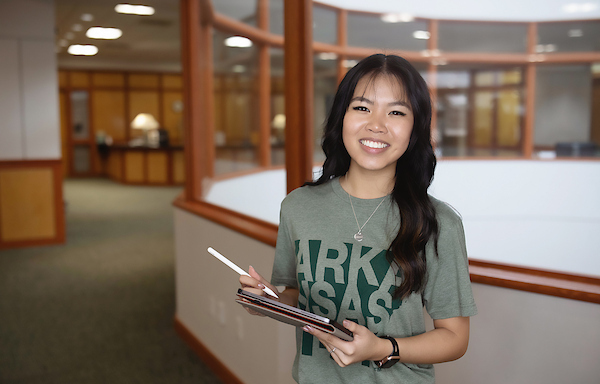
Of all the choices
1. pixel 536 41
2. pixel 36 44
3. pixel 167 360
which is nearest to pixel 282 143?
pixel 536 41

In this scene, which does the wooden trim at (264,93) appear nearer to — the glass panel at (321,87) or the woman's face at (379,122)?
the glass panel at (321,87)

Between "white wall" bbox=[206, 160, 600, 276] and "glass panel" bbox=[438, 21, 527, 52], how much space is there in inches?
19.4

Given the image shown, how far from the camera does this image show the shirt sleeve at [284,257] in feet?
4.32

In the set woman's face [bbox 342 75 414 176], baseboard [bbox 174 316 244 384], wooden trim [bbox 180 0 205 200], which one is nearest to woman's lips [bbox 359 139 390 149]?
woman's face [bbox 342 75 414 176]

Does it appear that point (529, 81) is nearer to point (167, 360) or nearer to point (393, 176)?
point (393, 176)

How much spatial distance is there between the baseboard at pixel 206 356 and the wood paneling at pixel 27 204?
11.3 ft

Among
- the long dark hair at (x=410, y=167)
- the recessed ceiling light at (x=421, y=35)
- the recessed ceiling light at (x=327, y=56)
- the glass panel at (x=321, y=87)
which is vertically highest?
the recessed ceiling light at (x=421, y=35)

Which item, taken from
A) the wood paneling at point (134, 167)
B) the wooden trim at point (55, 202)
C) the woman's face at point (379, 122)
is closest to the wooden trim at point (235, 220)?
the woman's face at point (379, 122)

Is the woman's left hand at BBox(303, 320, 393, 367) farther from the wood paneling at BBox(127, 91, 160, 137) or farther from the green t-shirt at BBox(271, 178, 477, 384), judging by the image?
the wood paneling at BBox(127, 91, 160, 137)

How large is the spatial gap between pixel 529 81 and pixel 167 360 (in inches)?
103

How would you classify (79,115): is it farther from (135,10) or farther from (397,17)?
(397,17)

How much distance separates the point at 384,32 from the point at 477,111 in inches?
24.1

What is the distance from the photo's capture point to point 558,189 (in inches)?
76.5

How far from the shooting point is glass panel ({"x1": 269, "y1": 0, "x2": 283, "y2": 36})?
2434 millimetres
